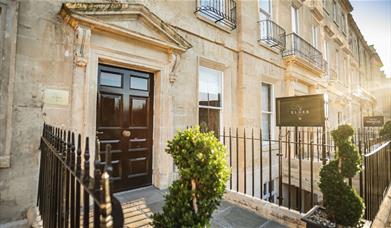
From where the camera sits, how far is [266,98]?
23.8ft

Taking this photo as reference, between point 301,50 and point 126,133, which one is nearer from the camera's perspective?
point 126,133

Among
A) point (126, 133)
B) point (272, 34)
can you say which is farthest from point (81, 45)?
point (272, 34)

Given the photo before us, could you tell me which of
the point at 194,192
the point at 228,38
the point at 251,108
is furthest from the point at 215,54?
the point at 194,192

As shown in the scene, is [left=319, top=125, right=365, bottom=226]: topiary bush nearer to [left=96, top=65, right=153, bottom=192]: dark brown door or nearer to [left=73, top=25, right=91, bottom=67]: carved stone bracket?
[left=96, top=65, right=153, bottom=192]: dark brown door

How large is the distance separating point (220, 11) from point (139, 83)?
3.37m

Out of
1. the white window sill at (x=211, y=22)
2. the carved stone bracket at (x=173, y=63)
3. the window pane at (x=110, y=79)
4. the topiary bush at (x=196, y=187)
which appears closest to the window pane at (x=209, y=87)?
the carved stone bracket at (x=173, y=63)

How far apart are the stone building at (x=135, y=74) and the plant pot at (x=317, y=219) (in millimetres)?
2595

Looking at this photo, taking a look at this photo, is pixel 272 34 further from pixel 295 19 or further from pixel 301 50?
pixel 295 19

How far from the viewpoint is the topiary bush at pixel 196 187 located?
1643 millimetres

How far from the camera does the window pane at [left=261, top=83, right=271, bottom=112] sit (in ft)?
23.4

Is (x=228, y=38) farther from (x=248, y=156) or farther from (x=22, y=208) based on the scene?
(x=22, y=208)

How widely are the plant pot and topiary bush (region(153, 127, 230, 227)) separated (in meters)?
1.52

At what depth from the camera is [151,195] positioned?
3850 mm

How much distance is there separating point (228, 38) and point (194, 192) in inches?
204
